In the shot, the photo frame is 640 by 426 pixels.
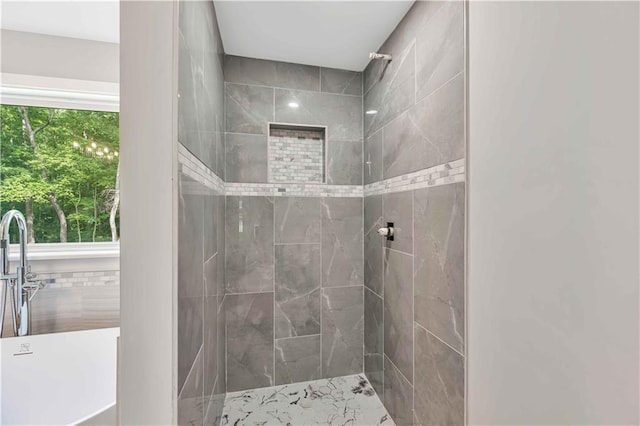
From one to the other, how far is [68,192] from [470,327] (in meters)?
2.65

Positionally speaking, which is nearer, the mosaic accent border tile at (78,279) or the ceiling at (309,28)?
the ceiling at (309,28)

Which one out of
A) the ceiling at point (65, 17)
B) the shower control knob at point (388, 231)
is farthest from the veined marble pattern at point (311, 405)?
the ceiling at point (65, 17)

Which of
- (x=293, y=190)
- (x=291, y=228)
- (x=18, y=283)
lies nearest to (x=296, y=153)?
(x=293, y=190)

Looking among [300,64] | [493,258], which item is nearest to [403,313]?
[493,258]

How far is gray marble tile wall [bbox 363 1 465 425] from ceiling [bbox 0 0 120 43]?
1698 mm

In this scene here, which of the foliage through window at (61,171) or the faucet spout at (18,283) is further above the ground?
the foliage through window at (61,171)

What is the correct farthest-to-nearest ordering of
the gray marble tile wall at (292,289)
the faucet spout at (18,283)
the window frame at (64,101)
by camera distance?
the gray marble tile wall at (292,289) < the window frame at (64,101) < the faucet spout at (18,283)

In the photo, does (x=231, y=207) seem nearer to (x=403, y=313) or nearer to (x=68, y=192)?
(x=68, y=192)

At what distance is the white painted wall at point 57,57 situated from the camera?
68.1 inches

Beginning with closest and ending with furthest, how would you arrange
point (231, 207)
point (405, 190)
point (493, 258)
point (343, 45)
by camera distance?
1. point (493, 258)
2. point (405, 190)
3. point (343, 45)
4. point (231, 207)

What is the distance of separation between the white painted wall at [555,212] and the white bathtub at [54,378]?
1.97m

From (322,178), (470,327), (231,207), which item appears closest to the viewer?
(470,327)

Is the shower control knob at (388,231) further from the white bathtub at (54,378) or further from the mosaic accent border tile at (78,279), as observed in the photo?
the mosaic accent border tile at (78,279)

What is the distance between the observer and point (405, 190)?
156cm
